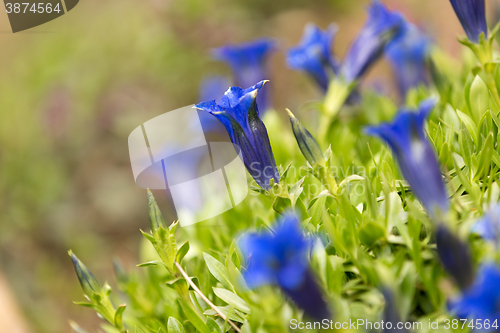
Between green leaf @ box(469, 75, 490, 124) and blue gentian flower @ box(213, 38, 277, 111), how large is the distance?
2.37ft

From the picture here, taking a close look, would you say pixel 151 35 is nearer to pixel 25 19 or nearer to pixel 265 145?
pixel 25 19

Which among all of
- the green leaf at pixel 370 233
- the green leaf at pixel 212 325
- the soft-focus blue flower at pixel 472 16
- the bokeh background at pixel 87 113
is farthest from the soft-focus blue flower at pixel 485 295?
the bokeh background at pixel 87 113

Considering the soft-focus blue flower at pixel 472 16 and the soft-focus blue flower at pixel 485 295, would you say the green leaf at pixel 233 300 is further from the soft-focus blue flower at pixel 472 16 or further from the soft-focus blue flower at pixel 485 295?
the soft-focus blue flower at pixel 472 16

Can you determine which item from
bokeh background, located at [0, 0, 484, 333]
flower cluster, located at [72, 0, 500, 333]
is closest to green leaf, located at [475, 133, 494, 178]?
flower cluster, located at [72, 0, 500, 333]

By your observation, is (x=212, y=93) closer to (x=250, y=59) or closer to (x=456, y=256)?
(x=250, y=59)

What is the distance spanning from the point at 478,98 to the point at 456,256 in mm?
510

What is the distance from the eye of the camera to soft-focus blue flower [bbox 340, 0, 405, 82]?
1242 millimetres

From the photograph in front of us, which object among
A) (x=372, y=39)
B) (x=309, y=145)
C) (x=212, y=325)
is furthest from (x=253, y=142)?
(x=372, y=39)

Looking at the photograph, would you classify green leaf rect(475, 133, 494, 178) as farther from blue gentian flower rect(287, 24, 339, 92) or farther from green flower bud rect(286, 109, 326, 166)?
blue gentian flower rect(287, 24, 339, 92)

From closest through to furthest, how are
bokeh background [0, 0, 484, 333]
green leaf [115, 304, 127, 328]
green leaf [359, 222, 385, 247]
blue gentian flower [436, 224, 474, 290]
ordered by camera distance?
blue gentian flower [436, 224, 474, 290]
green leaf [359, 222, 385, 247]
green leaf [115, 304, 127, 328]
bokeh background [0, 0, 484, 333]

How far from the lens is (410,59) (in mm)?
1443

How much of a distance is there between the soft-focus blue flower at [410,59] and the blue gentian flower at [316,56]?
0.23m

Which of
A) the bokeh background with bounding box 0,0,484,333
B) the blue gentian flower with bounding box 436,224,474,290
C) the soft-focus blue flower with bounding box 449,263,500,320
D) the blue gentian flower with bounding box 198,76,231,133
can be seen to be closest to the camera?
the soft-focus blue flower with bounding box 449,263,500,320

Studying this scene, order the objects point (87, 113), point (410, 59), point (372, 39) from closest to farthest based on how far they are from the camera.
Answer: point (372, 39), point (410, 59), point (87, 113)
